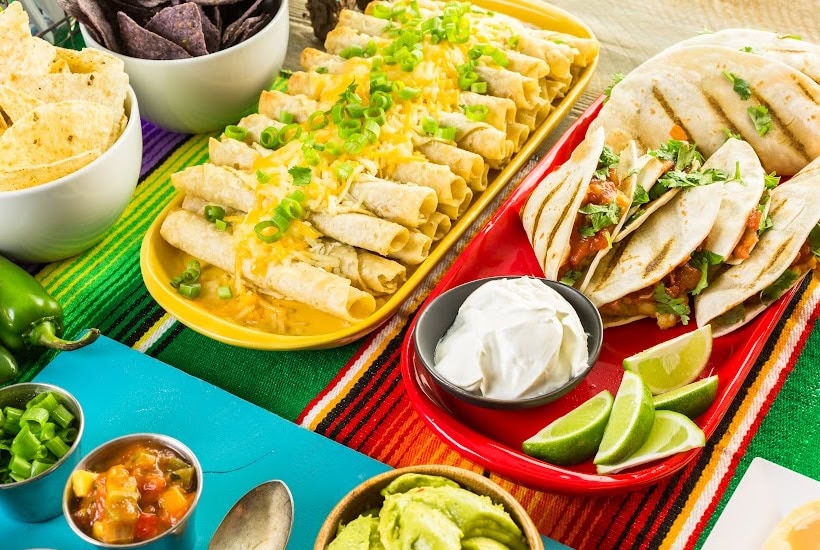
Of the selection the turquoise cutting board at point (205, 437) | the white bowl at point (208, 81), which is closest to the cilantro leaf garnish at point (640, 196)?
the turquoise cutting board at point (205, 437)

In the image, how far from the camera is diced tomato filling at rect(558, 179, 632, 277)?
280 cm

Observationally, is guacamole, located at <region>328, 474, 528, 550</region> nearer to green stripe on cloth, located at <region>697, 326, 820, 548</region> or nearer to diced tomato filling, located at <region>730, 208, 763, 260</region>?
green stripe on cloth, located at <region>697, 326, 820, 548</region>

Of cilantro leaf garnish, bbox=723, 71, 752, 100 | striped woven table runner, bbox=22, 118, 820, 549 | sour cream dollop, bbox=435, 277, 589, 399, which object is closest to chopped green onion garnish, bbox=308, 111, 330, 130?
striped woven table runner, bbox=22, 118, 820, 549

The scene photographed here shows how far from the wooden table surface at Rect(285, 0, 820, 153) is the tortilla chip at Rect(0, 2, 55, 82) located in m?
1.39

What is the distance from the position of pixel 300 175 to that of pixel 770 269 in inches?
64.6

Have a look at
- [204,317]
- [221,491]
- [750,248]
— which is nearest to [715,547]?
[750,248]

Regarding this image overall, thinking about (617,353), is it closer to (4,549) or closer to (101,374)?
(101,374)

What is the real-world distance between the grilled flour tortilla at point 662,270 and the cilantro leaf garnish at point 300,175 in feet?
3.57

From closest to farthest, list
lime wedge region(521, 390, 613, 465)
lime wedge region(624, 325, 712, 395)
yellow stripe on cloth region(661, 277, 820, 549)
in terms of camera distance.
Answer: lime wedge region(521, 390, 613, 465), yellow stripe on cloth region(661, 277, 820, 549), lime wedge region(624, 325, 712, 395)

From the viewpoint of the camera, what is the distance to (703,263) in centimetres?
276

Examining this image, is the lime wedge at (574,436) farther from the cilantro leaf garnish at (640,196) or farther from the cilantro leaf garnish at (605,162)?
the cilantro leaf garnish at (605,162)

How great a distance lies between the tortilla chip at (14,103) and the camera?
3113 mm

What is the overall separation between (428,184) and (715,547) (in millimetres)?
1576

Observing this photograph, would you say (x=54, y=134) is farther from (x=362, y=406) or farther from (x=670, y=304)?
(x=670, y=304)
